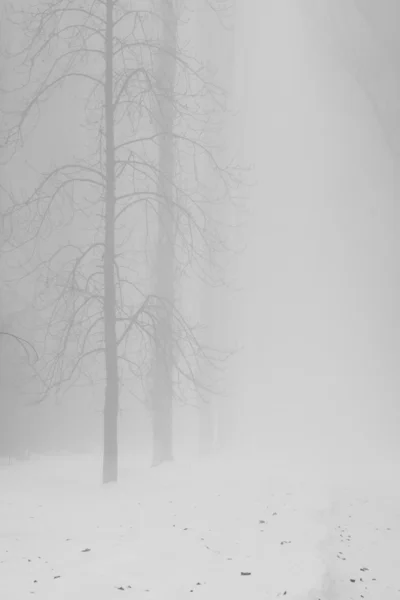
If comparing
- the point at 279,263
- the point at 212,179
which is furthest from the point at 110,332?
the point at 279,263

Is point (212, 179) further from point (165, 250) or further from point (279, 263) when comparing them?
point (279, 263)

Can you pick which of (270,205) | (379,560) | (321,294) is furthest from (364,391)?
(379,560)

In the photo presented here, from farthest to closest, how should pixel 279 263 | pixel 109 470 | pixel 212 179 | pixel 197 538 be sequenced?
pixel 279 263 → pixel 212 179 → pixel 109 470 → pixel 197 538

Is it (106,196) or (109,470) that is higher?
(106,196)

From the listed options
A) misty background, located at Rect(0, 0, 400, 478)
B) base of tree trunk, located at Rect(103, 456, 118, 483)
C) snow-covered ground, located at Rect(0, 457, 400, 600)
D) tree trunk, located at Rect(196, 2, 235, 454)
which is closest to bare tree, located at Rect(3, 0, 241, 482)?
base of tree trunk, located at Rect(103, 456, 118, 483)

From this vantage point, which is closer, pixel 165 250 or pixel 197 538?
pixel 197 538

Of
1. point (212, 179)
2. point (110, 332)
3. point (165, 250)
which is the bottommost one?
point (110, 332)

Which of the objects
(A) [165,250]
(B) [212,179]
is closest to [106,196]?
(A) [165,250]

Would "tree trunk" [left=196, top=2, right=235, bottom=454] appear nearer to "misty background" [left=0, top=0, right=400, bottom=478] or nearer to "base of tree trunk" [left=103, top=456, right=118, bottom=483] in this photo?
"misty background" [left=0, top=0, right=400, bottom=478]

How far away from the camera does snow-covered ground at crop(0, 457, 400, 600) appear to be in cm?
448

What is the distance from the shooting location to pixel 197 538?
5.77 meters

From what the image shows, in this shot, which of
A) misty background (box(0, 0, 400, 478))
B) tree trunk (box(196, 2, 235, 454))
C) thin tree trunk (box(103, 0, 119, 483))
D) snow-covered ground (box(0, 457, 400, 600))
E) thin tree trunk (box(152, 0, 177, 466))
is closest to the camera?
snow-covered ground (box(0, 457, 400, 600))

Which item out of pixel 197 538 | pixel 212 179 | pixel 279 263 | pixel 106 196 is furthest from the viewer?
pixel 279 263

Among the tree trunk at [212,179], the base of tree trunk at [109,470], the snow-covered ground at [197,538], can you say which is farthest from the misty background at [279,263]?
the snow-covered ground at [197,538]
